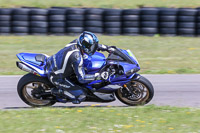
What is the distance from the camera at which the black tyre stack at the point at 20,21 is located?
48.8ft

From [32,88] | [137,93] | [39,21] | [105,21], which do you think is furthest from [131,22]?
[32,88]

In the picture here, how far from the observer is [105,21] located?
14.9 metres

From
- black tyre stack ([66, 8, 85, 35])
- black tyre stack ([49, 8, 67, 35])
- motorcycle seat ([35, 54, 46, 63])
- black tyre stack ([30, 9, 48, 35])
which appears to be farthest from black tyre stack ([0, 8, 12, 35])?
motorcycle seat ([35, 54, 46, 63])

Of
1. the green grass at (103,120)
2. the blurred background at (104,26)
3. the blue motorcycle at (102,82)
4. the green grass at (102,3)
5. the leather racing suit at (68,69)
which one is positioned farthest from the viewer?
the green grass at (102,3)

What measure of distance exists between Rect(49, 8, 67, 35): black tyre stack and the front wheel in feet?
27.1

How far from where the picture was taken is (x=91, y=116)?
248 inches

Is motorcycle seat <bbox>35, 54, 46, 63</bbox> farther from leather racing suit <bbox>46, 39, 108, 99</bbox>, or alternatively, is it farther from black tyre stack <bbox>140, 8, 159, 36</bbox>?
black tyre stack <bbox>140, 8, 159, 36</bbox>

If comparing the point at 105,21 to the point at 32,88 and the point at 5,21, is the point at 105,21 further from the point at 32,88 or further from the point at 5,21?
the point at 32,88

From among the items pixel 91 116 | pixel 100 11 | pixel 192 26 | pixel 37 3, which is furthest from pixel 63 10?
pixel 91 116

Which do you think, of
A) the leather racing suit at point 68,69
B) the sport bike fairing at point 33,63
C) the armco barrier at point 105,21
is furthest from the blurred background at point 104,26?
the leather racing suit at point 68,69

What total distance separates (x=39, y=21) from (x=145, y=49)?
14.8 feet

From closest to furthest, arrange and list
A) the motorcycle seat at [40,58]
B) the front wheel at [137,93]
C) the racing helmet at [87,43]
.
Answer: the racing helmet at [87,43], the front wheel at [137,93], the motorcycle seat at [40,58]

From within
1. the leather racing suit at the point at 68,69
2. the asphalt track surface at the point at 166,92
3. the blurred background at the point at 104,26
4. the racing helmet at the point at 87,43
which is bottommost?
the asphalt track surface at the point at 166,92

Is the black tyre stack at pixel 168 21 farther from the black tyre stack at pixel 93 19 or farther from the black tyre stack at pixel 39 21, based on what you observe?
the black tyre stack at pixel 39 21
